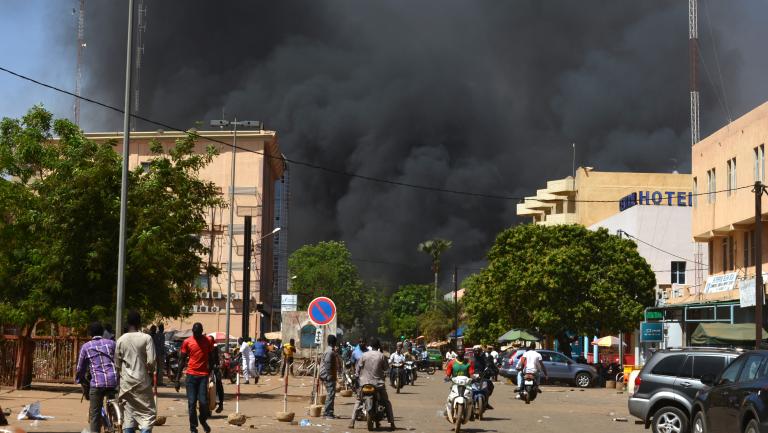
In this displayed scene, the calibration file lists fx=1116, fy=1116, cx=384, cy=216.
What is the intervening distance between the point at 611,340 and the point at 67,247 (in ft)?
118

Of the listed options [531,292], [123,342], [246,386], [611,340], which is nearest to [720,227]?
[611,340]

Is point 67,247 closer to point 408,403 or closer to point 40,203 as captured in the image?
point 40,203

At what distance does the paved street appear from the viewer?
2214 cm

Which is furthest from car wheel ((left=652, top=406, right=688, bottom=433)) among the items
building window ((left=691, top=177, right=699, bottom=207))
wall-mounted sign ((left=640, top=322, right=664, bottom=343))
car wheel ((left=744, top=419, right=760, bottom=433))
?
building window ((left=691, top=177, right=699, bottom=207))

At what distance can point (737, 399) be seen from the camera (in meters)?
15.2

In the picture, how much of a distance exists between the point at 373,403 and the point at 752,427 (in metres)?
9.00

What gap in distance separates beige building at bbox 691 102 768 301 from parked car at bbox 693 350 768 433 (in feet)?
101

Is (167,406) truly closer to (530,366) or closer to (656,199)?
(530,366)

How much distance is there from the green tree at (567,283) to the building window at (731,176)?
12833 millimetres

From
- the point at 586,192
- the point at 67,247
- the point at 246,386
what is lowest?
the point at 246,386

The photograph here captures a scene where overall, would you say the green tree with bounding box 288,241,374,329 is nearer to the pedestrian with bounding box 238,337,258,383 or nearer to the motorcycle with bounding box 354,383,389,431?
the pedestrian with bounding box 238,337,258,383

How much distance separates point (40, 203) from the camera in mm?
31328

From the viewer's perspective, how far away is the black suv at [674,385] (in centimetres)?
1933

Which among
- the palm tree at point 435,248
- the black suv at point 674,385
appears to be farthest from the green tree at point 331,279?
the black suv at point 674,385
